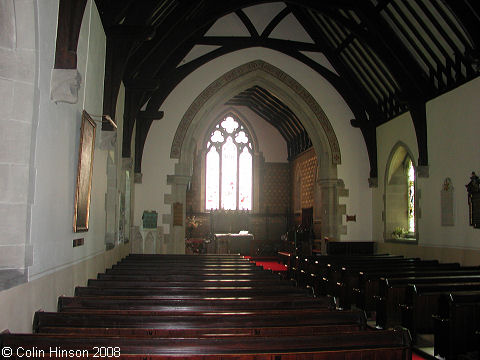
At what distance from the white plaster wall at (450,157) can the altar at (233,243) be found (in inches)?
271

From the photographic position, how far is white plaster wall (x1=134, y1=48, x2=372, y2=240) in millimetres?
11375

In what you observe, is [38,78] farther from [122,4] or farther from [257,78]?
[257,78]

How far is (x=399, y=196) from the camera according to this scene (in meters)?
11.3

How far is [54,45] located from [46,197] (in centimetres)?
121

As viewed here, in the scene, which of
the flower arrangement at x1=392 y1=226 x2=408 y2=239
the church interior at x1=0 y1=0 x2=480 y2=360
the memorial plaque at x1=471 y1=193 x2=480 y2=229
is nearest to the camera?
the church interior at x1=0 y1=0 x2=480 y2=360

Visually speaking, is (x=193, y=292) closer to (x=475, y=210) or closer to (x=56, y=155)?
(x=56, y=155)

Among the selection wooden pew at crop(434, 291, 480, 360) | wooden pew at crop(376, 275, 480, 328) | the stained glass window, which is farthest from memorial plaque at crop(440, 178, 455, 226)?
wooden pew at crop(434, 291, 480, 360)

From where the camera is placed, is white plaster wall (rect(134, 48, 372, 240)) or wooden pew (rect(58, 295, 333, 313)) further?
white plaster wall (rect(134, 48, 372, 240))

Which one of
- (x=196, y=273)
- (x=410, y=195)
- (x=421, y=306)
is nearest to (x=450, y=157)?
(x=410, y=195)

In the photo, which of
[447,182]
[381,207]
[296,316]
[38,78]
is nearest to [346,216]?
[381,207]

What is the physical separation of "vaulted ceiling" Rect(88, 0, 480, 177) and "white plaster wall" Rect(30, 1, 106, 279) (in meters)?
1.02

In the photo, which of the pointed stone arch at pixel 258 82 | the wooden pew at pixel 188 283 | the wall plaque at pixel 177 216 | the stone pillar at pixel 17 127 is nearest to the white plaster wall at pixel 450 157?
the pointed stone arch at pixel 258 82

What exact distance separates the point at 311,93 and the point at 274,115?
5.57 meters

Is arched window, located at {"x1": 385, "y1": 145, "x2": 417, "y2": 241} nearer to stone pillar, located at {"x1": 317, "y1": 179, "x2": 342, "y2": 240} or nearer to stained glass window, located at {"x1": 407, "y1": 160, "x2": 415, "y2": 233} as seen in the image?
stained glass window, located at {"x1": 407, "y1": 160, "x2": 415, "y2": 233}
